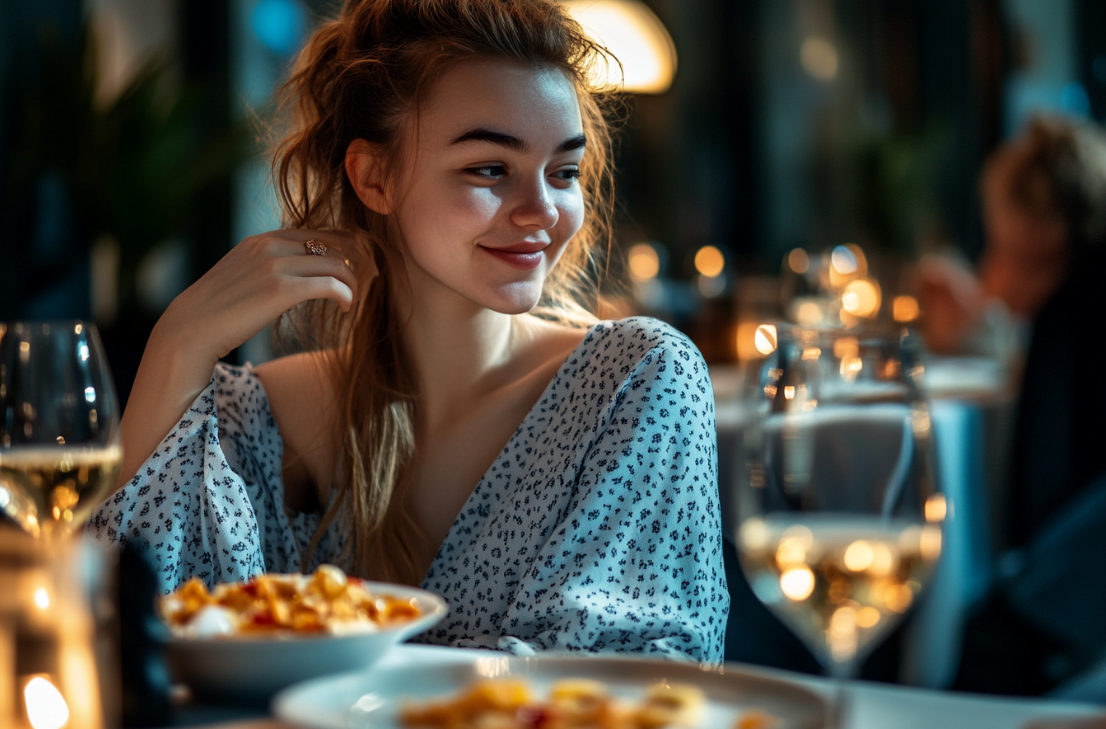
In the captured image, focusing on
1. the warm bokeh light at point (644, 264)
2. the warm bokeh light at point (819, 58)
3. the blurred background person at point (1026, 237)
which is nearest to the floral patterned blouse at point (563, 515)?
the blurred background person at point (1026, 237)

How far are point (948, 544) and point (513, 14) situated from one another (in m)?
1.89

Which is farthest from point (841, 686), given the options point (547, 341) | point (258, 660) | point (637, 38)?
point (637, 38)

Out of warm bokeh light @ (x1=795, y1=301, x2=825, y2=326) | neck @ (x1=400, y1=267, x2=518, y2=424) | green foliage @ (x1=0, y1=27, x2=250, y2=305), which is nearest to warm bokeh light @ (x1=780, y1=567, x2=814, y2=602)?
neck @ (x1=400, y1=267, x2=518, y2=424)

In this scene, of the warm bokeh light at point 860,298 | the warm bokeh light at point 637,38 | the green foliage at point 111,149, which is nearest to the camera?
the warm bokeh light at point 860,298

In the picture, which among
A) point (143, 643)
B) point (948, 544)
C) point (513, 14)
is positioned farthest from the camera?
point (948, 544)

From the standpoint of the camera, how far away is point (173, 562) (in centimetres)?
122

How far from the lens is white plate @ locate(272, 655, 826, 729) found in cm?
54

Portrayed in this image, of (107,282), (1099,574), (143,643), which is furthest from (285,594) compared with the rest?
(107,282)

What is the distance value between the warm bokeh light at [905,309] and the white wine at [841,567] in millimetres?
3284

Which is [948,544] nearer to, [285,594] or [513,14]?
[513,14]

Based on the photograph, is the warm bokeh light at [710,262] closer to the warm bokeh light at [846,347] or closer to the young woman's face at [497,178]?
the young woman's face at [497,178]

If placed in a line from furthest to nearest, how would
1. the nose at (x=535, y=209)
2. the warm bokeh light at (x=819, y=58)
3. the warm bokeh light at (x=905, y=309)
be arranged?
→ 1. the warm bokeh light at (x=819, y=58)
2. the warm bokeh light at (x=905, y=309)
3. the nose at (x=535, y=209)

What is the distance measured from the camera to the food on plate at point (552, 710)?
516 millimetres

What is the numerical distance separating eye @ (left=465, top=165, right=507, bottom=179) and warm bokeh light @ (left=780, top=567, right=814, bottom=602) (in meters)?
0.87
